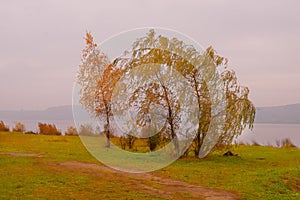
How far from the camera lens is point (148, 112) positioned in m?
20.7

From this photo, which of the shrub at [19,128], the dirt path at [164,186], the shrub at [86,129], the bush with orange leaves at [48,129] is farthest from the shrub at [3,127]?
the dirt path at [164,186]

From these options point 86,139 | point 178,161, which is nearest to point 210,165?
point 178,161

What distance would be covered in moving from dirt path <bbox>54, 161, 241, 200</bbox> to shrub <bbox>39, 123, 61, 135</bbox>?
1051 inches

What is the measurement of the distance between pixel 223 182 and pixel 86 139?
20.5m

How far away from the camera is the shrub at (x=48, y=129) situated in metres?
41.8

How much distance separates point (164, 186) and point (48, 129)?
32.1m

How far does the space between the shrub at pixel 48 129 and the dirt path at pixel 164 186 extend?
26.7 m

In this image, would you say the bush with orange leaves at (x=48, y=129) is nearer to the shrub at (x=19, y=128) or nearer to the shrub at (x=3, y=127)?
the shrub at (x=19, y=128)

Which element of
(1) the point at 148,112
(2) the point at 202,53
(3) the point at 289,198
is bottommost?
(3) the point at 289,198

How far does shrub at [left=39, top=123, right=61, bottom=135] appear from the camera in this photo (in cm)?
4178

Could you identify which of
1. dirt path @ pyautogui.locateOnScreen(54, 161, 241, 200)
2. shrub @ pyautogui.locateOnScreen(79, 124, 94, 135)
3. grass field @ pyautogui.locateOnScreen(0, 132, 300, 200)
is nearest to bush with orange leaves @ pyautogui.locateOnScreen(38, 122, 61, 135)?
shrub @ pyautogui.locateOnScreen(79, 124, 94, 135)

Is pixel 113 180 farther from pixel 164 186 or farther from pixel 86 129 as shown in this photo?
pixel 86 129

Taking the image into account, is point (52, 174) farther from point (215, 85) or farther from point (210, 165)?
point (215, 85)

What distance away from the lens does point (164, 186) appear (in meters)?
12.5
